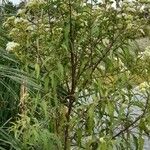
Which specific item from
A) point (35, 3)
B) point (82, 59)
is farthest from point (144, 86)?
point (35, 3)

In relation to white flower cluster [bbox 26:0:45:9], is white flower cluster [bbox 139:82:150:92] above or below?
below

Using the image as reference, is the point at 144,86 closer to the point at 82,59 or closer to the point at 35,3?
the point at 82,59

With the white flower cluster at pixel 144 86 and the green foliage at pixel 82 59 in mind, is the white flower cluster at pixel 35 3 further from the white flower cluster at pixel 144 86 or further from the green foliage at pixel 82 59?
the white flower cluster at pixel 144 86

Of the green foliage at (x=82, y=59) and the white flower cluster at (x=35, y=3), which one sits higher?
the white flower cluster at (x=35, y=3)

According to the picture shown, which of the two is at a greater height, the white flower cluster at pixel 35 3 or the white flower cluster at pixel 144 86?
the white flower cluster at pixel 35 3

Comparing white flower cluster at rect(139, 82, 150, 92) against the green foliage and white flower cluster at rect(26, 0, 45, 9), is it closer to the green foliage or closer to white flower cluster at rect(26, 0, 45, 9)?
the green foliage

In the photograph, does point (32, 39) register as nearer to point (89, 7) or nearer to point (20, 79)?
point (89, 7)

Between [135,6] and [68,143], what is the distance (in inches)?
28.7

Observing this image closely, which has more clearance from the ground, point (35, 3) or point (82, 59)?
point (35, 3)

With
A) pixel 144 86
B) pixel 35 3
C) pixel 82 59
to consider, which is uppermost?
pixel 35 3

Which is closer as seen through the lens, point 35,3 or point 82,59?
point 35,3

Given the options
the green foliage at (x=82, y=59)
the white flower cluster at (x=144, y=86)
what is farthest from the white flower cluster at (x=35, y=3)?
the white flower cluster at (x=144, y=86)

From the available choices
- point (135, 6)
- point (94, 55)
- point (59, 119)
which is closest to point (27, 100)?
point (59, 119)

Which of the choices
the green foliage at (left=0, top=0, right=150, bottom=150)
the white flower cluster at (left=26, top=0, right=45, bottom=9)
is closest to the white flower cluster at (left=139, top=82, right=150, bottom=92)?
the green foliage at (left=0, top=0, right=150, bottom=150)
